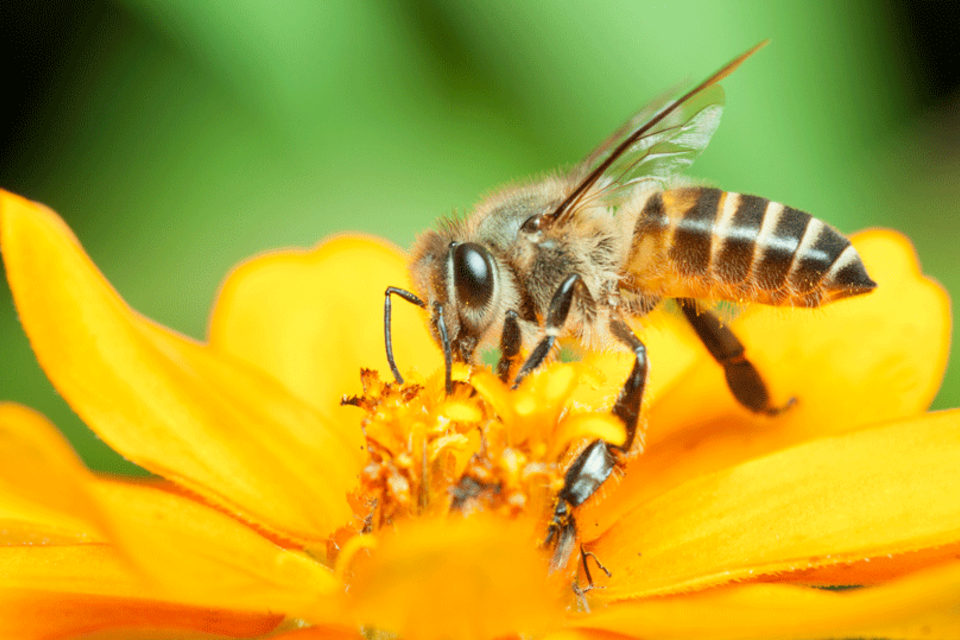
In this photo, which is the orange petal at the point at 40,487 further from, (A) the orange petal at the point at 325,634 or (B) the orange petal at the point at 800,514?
(B) the orange petal at the point at 800,514

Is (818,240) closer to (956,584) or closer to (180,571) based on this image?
(956,584)

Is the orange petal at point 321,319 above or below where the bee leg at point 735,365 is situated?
below

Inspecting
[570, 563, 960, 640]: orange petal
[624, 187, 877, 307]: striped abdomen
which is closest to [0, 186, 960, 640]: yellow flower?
[570, 563, 960, 640]: orange petal

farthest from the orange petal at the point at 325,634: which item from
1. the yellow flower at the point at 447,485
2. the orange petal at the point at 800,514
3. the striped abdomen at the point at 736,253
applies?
the striped abdomen at the point at 736,253

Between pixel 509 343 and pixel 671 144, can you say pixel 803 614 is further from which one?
pixel 671 144

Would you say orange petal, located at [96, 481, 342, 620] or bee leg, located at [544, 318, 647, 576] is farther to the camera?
bee leg, located at [544, 318, 647, 576]

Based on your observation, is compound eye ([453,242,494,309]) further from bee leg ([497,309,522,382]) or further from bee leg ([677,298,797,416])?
bee leg ([677,298,797,416])

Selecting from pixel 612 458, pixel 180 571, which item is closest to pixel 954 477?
pixel 612 458
